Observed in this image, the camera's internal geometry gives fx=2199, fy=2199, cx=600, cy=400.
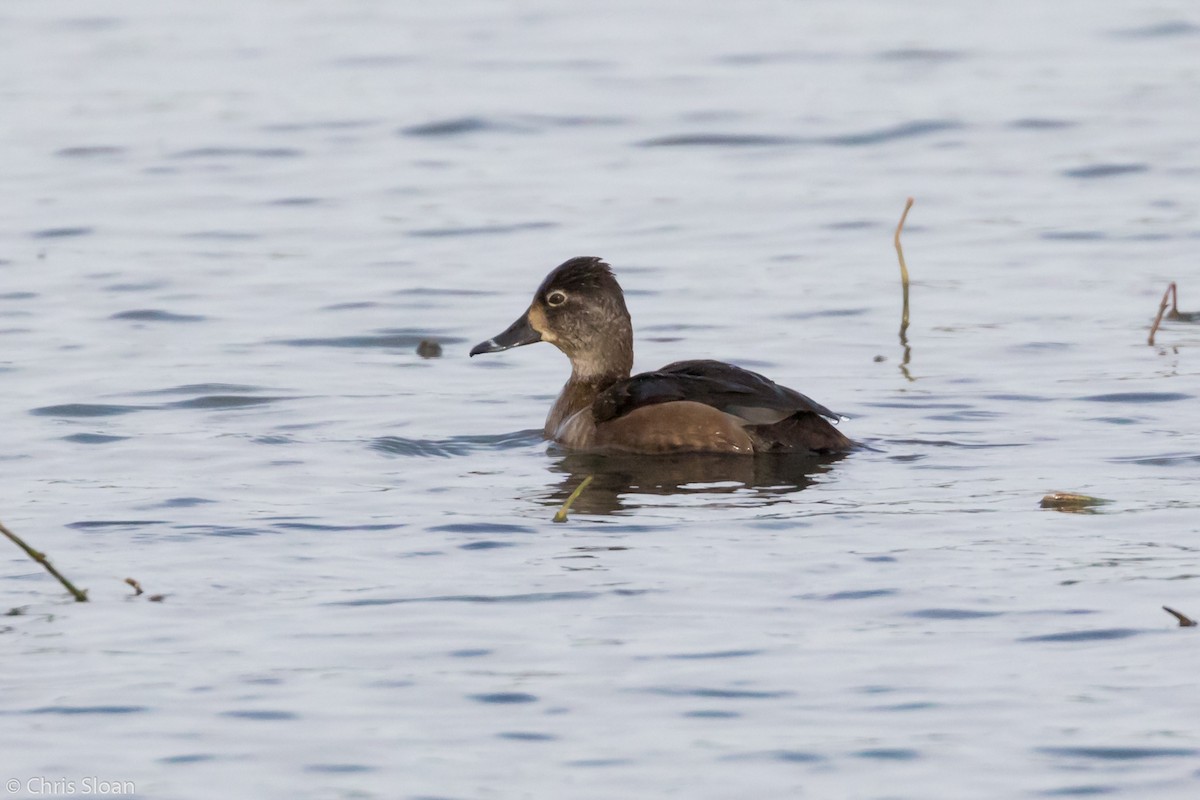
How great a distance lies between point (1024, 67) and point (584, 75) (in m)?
5.03

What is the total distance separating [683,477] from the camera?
10391 mm

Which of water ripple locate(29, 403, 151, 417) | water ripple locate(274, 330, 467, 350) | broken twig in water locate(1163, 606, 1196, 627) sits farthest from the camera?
water ripple locate(274, 330, 467, 350)

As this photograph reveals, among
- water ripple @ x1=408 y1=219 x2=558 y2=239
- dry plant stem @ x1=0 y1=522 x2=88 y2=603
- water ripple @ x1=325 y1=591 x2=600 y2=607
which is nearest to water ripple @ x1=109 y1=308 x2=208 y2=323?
water ripple @ x1=408 y1=219 x2=558 y2=239

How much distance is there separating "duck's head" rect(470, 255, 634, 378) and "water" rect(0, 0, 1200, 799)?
1.84 feet

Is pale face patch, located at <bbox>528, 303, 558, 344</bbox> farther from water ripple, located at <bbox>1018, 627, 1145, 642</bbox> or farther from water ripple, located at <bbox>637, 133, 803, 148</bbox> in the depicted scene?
water ripple, located at <bbox>637, 133, 803, 148</bbox>

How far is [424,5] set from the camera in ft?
101

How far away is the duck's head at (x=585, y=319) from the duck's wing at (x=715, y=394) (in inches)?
28.5

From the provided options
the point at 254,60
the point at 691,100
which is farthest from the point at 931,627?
the point at 254,60

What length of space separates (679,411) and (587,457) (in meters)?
0.57

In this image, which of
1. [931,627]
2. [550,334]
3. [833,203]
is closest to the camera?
[931,627]

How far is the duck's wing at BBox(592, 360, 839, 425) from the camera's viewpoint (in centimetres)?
1056

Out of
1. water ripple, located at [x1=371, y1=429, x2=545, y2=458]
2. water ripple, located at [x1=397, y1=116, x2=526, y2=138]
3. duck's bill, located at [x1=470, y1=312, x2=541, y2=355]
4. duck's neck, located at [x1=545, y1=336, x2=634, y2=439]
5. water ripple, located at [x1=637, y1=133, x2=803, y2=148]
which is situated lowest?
water ripple, located at [x1=371, y1=429, x2=545, y2=458]

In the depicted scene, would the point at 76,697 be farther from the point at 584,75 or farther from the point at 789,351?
the point at 584,75

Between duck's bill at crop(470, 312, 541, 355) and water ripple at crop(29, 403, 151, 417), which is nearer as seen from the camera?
duck's bill at crop(470, 312, 541, 355)
